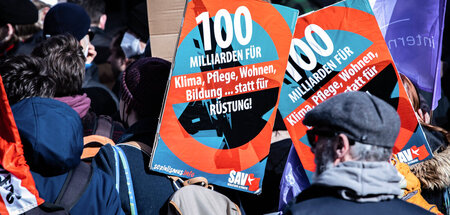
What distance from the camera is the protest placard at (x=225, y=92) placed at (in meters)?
2.72

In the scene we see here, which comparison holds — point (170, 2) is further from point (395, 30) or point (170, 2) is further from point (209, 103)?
point (395, 30)

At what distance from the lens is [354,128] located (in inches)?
78.3

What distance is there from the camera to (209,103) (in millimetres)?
2803

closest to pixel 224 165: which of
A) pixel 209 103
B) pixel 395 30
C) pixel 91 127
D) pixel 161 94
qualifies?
pixel 209 103

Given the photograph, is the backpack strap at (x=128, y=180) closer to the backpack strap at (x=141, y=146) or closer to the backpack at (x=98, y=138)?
the backpack strap at (x=141, y=146)

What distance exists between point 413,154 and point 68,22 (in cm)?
262

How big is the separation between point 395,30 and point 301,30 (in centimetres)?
78

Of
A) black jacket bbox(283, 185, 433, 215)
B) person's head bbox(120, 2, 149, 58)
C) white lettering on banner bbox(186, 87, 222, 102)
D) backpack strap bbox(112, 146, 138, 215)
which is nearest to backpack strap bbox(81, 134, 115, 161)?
backpack strap bbox(112, 146, 138, 215)

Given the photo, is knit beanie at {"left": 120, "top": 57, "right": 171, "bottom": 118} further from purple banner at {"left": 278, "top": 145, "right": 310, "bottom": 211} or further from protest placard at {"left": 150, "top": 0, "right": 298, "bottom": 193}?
purple banner at {"left": 278, "top": 145, "right": 310, "bottom": 211}

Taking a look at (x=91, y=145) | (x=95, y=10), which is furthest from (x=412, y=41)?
(x=95, y=10)

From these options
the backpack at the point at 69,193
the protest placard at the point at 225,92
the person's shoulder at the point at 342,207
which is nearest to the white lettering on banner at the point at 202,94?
the protest placard at the point at 225,92

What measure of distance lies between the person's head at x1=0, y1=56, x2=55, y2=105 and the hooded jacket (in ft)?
0.39

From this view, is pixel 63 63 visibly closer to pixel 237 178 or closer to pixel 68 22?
pixel 68 22

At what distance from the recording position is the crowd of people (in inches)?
78.5
